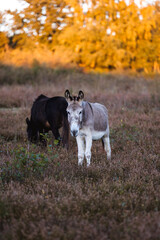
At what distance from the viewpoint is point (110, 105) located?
494 inches

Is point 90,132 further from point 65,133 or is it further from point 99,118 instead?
point 65,133

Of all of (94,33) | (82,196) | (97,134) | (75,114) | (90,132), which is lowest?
(82,196)

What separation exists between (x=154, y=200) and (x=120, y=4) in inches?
1197

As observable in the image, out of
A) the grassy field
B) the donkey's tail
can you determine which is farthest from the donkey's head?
the donkey's tail

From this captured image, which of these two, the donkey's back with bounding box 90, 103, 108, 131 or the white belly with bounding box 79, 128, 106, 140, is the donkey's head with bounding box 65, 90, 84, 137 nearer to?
the white belly with bounding box 79, 128, 106, 140

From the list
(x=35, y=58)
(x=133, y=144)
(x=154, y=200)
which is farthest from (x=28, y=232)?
(x=35, y=58)

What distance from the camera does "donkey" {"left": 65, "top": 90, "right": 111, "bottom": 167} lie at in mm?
5098

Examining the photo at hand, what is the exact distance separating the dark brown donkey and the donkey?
3.33 feet

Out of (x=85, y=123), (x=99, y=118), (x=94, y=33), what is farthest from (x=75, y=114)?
(x=94, y=33)

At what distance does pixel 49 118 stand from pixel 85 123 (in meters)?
2.03

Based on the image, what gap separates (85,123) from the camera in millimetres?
5570

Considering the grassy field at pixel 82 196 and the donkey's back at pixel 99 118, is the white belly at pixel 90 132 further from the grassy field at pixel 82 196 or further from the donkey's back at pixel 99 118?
the grassy field at pixel 82 196

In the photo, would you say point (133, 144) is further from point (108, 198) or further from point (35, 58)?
point (35, 58)

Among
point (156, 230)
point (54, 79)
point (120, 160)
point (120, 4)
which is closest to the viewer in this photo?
point (156, 230)
